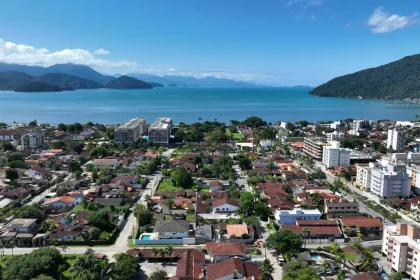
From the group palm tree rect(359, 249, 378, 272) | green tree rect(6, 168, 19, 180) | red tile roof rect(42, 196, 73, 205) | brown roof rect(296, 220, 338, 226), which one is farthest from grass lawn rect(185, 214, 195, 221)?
green tree rect(6, 168, 19, 180)

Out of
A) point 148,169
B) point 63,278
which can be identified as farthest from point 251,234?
point 148,169

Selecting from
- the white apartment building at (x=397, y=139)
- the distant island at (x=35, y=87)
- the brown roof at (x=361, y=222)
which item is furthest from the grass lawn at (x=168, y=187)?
the distant island at (x=35, y=87)

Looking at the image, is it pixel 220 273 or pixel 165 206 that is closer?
pixel 220 273

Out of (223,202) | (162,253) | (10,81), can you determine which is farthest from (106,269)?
(10,81)

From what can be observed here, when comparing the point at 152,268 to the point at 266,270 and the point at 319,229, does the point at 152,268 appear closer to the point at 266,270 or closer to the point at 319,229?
the point at 266,270

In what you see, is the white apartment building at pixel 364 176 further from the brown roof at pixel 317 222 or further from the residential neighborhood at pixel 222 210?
the brown roof at pixel 317 222

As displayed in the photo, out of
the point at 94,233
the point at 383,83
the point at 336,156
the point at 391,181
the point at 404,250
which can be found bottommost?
the point at 94,233

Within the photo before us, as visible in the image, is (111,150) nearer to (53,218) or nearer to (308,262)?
(53,218)
